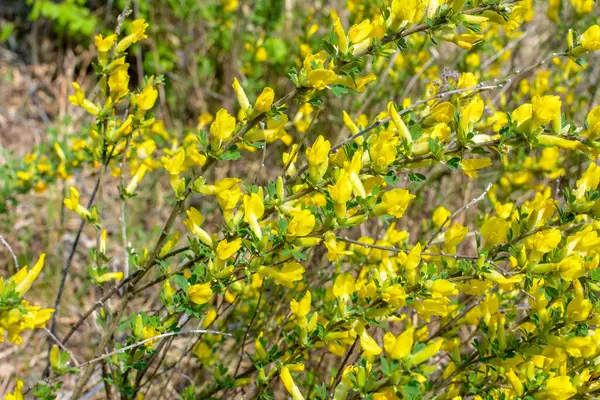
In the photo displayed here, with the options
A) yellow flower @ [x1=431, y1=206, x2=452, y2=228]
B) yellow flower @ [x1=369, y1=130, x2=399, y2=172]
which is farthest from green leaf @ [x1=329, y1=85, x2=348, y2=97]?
yellow flower @ [x1=431, y1=206, x2=452, y2=228]

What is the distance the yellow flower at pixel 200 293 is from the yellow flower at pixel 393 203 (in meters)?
0.41

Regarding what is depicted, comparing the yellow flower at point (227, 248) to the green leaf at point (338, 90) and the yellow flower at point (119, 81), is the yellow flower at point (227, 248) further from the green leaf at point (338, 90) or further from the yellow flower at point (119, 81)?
the yellow flower at point (119, 81)

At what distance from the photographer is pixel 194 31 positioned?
4.82 m

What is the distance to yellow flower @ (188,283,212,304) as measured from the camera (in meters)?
1.30

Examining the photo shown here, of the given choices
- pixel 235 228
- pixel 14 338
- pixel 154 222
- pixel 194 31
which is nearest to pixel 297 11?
pixel 194 31

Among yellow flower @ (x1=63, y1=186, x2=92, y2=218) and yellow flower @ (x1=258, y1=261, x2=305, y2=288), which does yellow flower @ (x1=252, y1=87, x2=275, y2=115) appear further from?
yellow flower @ (x1=63, y1=186, x2=92, y2=218)

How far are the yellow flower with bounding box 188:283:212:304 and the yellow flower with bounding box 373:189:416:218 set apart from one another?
414 mm

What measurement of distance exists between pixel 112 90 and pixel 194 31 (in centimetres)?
339

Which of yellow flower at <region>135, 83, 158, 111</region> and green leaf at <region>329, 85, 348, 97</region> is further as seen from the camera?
yellow flower at <region>135, 83, 158, 111</region>

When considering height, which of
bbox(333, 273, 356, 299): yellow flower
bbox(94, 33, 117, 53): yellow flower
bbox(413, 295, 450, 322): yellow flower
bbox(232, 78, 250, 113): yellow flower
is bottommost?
bbox(413, 295, 450, 322): yellow flower

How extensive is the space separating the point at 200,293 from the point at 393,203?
479 millimetres

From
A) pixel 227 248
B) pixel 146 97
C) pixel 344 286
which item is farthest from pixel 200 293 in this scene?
pixel 146 97

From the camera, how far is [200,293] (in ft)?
4.33

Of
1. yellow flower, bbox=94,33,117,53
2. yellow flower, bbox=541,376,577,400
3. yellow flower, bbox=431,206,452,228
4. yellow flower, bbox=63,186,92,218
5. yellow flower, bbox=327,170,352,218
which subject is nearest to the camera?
yellow flower, bbox=327,170,352,218
